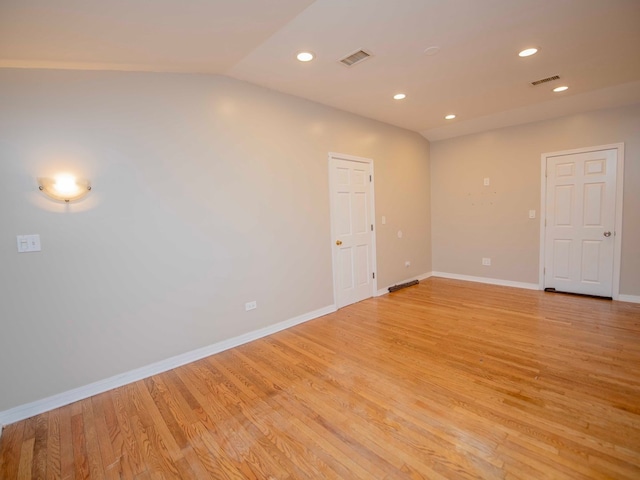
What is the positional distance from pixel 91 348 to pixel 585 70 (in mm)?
5482

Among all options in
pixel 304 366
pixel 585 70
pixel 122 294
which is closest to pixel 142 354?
pixel 122 294

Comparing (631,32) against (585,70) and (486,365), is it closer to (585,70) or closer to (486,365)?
(585,70)

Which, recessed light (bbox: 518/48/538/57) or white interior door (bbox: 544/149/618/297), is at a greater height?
recessed light (bbox: 518/48/538/57)

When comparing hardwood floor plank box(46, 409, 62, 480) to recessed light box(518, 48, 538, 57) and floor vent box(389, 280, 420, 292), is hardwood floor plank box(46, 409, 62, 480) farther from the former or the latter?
recessed light box(518, 48, 538, 57)

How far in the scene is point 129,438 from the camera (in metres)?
1.88

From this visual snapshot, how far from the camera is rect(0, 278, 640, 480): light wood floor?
1.60m

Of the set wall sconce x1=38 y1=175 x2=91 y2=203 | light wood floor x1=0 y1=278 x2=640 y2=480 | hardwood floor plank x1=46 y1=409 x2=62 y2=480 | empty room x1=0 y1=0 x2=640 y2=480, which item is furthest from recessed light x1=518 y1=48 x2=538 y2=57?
hardwood floor plank x1=46 y1=409 x2=62 y2=480

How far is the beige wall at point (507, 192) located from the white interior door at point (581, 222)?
5.8 inches

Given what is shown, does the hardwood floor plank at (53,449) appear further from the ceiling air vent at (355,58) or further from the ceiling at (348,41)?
the ceiling air vent at (355,58)

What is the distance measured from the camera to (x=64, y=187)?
2.21 meters

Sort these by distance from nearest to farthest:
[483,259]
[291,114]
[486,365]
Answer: [486,365], [291,114], [483,259]

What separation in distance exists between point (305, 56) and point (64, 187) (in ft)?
7.42

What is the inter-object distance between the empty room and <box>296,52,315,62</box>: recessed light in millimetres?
25

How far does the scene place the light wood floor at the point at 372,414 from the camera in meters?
1.60
